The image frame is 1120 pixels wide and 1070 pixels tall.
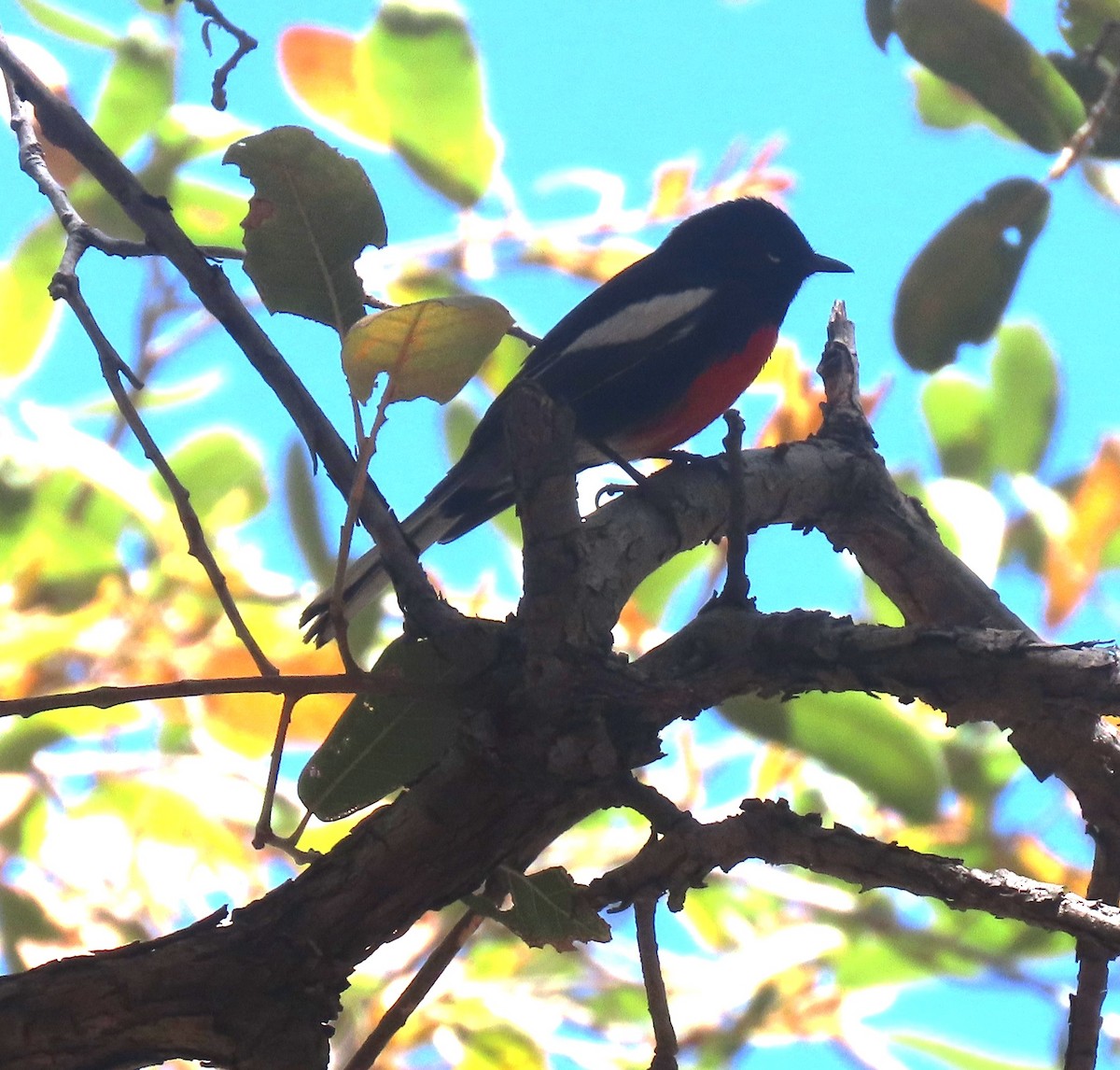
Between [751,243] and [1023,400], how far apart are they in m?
0.68

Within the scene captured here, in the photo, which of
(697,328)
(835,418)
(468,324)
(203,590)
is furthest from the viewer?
(203,590)

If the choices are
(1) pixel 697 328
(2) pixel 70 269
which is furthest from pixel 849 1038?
(2) pixel 70 269

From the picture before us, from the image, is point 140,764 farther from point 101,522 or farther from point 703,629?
point 703,629

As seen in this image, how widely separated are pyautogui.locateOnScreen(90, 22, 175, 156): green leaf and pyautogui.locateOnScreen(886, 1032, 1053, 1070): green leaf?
2.40 metres

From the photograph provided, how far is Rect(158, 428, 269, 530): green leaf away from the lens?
2.69 m

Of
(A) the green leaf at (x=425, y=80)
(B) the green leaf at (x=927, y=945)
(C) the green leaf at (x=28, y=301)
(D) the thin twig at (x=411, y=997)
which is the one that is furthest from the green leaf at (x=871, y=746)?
(C) the green leaf at (x=28, y=301)

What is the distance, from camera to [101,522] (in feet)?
8.95

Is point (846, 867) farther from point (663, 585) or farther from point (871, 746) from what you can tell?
point (663, 585)

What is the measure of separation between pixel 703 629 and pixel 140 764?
5.75ft

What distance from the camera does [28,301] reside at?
2.54 metres

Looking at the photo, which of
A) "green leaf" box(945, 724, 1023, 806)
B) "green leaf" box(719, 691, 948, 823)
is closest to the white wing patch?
"green leaf" box(719, 691, 948, 823)

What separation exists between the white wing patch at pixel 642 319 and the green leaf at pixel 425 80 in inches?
17.2

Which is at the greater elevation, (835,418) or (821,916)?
(835,418)

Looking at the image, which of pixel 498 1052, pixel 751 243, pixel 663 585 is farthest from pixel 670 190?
pixel 498 1052
